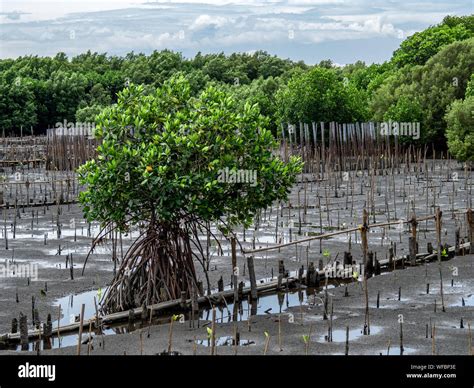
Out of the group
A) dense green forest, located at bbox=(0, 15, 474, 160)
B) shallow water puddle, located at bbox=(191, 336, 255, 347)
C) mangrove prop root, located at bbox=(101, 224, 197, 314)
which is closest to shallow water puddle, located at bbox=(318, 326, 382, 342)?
shallow water puddle, located at bbox=(191, 336, 255, 347)

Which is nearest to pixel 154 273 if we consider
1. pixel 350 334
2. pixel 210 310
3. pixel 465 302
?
pixel 210 310

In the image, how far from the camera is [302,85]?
52.5 meters

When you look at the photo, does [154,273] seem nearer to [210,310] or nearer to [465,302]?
[210,310]

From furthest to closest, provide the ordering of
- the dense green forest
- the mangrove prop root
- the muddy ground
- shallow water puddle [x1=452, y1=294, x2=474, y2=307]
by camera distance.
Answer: the dense green forest < shallow water puddle [x1=452, y1=294, x2=474, y2=307] < the mangrove prop root < the muddy ground

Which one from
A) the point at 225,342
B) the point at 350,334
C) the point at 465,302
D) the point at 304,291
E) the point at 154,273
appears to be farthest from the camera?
the point at 304,291

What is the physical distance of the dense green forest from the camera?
51.8 m

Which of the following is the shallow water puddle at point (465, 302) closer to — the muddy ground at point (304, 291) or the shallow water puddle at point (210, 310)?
the muddy ground at point (304, 291)

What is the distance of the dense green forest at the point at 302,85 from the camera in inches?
2040

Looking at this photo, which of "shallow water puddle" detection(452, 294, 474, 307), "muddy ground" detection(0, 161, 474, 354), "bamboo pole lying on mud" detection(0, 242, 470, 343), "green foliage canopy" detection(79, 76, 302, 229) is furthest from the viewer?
"shallow water puddle" detection(452, 294, 474, 307)

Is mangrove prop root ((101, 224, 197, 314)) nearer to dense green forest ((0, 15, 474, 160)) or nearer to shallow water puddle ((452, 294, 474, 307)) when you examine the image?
shallow water puddle ((452, 294, 474, 307))

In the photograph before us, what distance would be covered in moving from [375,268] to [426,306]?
124 inches

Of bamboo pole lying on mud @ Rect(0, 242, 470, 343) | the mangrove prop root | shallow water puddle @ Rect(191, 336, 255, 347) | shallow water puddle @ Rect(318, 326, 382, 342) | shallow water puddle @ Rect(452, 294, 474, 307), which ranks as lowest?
shallow water puddle @ Rect(452, 294, 474, 307)
